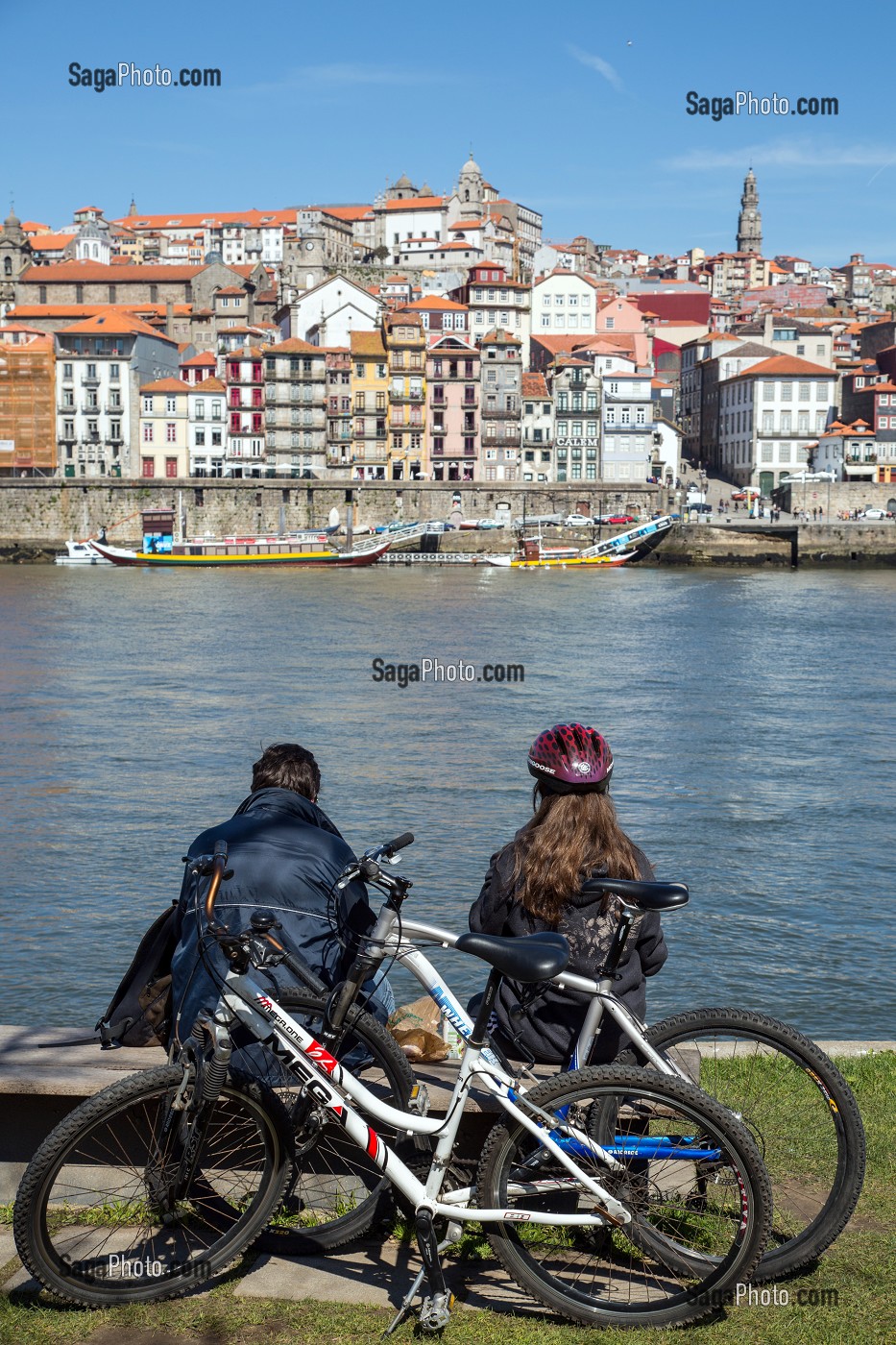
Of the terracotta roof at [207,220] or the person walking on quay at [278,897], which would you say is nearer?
the person walking on quay at [278,897]

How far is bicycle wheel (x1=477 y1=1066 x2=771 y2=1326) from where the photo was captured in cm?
359

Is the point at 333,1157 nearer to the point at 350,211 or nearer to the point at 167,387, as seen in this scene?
the point at 167,387

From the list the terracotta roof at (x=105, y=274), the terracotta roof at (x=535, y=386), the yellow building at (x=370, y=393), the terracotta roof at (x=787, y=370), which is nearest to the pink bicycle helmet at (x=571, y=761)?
the yellow building at (x=370, y=393)

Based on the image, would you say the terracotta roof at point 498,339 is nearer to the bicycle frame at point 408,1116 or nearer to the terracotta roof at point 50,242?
the terracotta roof at point 50,242

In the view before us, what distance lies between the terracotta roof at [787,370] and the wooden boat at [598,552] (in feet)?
72.7

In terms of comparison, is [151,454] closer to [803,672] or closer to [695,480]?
[695,480]

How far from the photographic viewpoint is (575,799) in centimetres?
401

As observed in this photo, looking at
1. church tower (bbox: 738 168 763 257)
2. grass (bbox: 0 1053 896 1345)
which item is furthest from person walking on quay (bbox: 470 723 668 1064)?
church tower (bbox: 738 168 763 257)

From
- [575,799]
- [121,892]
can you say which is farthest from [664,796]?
[575,799]

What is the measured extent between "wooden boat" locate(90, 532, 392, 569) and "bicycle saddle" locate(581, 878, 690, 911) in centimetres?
7753

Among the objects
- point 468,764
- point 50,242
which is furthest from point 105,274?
point 468,764

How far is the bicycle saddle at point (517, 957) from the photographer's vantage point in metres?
3.53

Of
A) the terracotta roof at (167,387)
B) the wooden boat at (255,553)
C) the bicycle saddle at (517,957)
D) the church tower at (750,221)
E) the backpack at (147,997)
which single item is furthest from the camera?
the church tower at (750,221)

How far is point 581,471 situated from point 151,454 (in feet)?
88.6
